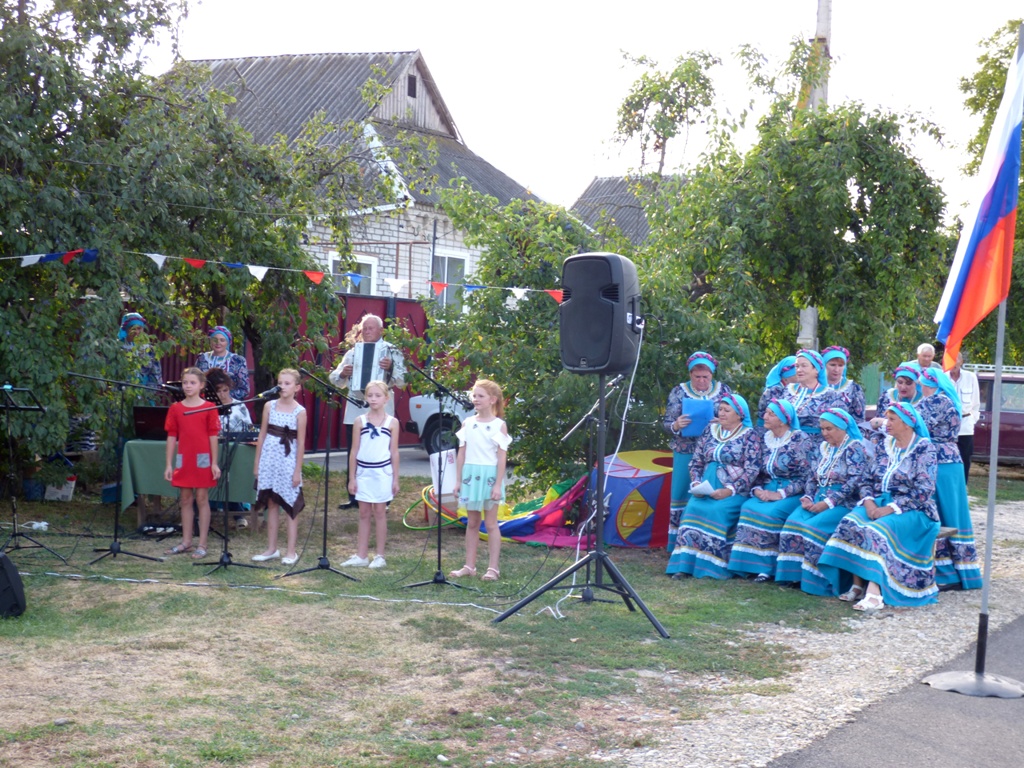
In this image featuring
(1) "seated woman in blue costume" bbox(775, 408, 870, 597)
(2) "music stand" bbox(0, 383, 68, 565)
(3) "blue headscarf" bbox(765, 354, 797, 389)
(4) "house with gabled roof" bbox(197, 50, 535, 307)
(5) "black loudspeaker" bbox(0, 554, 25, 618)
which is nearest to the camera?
(5) "black loudspeaker" bbox(0, 554, 25, 618)

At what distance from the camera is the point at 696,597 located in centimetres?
786

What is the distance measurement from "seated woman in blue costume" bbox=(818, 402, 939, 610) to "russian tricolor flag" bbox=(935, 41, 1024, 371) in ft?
6.57

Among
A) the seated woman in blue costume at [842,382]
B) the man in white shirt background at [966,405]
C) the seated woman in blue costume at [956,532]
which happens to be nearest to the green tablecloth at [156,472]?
the seated woman in blue costume at [842,382]

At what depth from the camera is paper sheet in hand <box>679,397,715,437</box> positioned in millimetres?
9156

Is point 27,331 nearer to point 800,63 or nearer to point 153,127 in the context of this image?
point 153,127

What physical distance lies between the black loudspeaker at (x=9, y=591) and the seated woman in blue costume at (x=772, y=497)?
487cm

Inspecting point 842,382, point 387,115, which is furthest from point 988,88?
point 842,382

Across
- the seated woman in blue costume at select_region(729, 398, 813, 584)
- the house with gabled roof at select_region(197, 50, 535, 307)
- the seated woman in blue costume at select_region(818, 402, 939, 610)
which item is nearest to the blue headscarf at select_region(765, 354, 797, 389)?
the seated woman in blue costume at select_region(729, 398, 813, 584)

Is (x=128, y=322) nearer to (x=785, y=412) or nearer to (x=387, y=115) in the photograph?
(x=785, y=412)

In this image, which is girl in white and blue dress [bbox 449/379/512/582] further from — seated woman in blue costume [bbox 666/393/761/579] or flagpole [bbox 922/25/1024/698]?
flagpole [bbox 922/25/1024/698]

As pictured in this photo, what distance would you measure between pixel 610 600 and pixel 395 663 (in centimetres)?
197

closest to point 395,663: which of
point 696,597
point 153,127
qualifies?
point 696,597

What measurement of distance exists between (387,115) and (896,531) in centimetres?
2333

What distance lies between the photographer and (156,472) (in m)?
9.57
